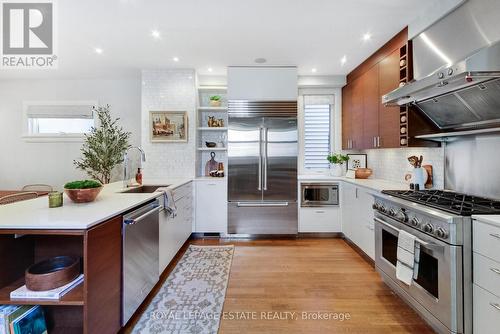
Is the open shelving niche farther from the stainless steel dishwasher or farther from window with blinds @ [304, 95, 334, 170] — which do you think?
the stainless steel dishwasher

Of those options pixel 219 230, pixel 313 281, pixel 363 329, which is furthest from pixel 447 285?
pixel 219 230

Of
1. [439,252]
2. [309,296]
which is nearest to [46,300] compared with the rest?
[309,296]

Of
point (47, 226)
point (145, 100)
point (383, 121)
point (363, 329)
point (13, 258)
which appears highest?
point (145, 100)

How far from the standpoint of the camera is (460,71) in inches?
65.0

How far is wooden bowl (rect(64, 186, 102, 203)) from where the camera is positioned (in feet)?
6.07

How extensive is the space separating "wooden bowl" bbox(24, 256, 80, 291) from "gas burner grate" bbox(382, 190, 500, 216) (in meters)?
2.44

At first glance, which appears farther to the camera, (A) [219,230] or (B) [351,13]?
(A) [219,230]

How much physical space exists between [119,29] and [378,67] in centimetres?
320

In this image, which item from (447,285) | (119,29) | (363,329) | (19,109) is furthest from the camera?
(19,109)

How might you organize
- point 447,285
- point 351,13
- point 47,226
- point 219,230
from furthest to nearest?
point 219,230 → point 351,13 → point 447,285 → point 47,226

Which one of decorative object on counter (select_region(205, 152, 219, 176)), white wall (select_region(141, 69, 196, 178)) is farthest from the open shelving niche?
white wall (select_region(141, 69, 196, 178))

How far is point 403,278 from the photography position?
1952 millimetres

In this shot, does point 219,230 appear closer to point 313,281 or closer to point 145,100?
point 313,281

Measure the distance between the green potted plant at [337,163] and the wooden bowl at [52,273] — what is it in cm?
369
